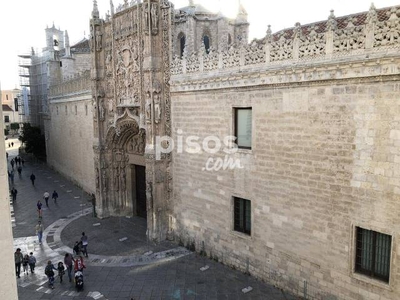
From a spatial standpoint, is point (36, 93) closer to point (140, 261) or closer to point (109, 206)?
point (109, 206)

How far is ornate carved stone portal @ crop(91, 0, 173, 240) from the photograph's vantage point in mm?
16234

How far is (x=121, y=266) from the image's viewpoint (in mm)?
14617

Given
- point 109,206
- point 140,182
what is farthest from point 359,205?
point 109,206

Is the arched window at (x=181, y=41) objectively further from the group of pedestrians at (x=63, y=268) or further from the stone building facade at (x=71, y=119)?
the group of pedestrians at (x=63, y=268)

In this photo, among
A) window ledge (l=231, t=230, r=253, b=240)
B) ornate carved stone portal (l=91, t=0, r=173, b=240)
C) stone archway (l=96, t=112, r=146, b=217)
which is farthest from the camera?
stone archway (l=96, t=112, r=146, b=217)

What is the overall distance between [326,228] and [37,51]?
4814 cm

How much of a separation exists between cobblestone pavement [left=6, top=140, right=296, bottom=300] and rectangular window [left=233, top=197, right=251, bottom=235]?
5.63 feet

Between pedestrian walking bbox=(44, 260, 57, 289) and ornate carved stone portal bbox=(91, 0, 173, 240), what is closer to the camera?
pedestrian walking bbox=(44, 260, 57, 289)

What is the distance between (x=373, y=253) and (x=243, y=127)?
599 centimetres

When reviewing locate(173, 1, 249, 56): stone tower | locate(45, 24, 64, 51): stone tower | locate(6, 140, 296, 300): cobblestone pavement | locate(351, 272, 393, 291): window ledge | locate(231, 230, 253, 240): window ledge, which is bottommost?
locate(6, 140, 296, 300): cobblestone pavement

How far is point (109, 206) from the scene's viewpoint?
20.9m

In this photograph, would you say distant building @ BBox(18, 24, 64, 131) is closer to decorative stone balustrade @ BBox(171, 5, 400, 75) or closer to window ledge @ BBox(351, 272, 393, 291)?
decorative stone balustrade @ BBox(171, 5, 400, 75)

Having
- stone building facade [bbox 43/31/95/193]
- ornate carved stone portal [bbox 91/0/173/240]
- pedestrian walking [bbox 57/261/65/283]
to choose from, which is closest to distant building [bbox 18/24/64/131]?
stone building facade [bbox 43/31/95/193]

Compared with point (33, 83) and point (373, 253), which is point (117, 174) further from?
point (33, 83)
